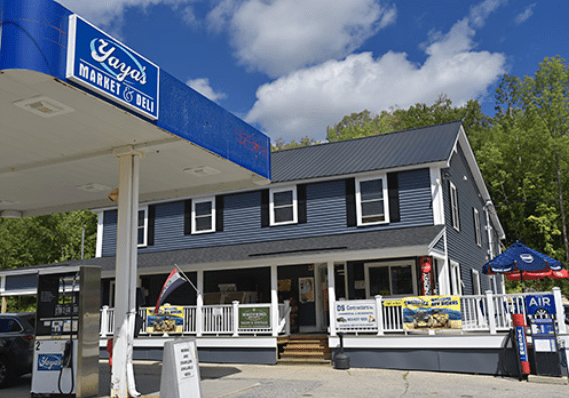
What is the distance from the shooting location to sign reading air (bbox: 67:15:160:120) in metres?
7.16

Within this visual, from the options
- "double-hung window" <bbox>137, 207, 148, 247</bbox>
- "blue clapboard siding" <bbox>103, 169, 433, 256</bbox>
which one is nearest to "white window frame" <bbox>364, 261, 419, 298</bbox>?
"blue clapboard siding" <bbox>103, 169, 433, 256</bbox>

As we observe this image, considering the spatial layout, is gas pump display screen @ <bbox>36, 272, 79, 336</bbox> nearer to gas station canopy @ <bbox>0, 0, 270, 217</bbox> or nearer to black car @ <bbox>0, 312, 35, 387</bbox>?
black car @ <bbox>0, 312, 35, 387</bbox>

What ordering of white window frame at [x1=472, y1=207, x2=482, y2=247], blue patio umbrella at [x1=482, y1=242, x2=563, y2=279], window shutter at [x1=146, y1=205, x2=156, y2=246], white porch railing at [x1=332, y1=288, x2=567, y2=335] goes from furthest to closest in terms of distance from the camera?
white window frame at [x1=472, y1=207, x2=482, y2=247], window shutter at [x1=146, y1=205, x2=156, y2=246], blue patio umbrella at [x1=482, y1=242, x2=563, y2=279], white porch railing at [x1=332, y1=288, x2=567, y2=335]

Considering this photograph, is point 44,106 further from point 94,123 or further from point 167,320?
point 167,320

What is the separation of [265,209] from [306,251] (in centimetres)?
356

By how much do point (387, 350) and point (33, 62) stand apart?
10.9 m

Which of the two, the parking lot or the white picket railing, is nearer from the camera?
the parking lot

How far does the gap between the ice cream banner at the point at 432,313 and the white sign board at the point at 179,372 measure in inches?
306

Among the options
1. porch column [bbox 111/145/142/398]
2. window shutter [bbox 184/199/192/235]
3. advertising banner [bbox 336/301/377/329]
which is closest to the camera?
porch column [bbox 111/145/142/398]

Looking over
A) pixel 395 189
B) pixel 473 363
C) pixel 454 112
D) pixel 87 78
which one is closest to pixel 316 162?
pixel 395 189

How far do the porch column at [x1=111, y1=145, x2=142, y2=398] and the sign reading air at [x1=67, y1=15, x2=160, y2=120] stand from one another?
1956mm

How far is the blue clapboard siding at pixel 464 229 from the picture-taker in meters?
17.5

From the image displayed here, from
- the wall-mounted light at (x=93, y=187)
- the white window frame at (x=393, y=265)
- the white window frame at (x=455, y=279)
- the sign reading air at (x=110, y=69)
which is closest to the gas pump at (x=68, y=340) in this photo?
the sign reading air at (x=110, y=69)

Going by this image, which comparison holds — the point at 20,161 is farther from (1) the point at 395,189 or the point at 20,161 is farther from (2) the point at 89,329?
(1) the point at 395,189
